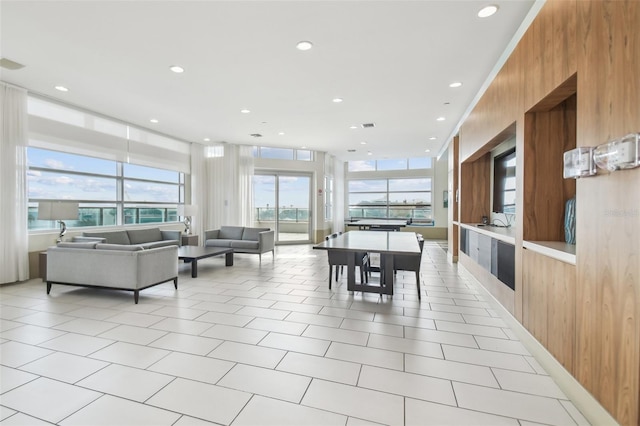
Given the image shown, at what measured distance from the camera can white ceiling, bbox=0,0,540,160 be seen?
2.84m

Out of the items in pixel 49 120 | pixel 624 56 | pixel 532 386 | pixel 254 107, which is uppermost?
pixel 254 107

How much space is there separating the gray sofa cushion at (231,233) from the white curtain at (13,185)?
3.63m

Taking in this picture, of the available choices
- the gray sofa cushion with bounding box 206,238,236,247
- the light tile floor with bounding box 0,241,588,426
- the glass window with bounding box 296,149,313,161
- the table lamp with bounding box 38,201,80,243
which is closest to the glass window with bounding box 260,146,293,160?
the glass window with bounding box 296,149,313,161

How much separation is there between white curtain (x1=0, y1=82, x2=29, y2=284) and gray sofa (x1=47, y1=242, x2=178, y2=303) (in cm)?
106

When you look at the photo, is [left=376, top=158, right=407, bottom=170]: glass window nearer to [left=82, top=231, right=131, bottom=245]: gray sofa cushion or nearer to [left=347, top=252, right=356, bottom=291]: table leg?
[left=347, top=252, right=356, bottom=291]: table leg

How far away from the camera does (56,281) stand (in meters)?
4.23

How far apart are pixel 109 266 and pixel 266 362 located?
2906 millimetres

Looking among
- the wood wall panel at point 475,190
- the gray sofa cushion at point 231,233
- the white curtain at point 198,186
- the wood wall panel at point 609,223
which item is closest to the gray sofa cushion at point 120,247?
the gray sofa cushion at point 231,233

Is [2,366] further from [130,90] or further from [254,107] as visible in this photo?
[254,107]

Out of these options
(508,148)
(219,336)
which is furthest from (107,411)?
(508,148)

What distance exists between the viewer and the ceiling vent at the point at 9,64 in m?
3.87

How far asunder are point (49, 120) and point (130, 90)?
1.86 meters

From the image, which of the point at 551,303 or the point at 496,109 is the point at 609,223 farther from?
the point at 496,109

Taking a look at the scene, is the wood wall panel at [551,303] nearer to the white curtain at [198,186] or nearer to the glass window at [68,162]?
the glass window at [68,162]
